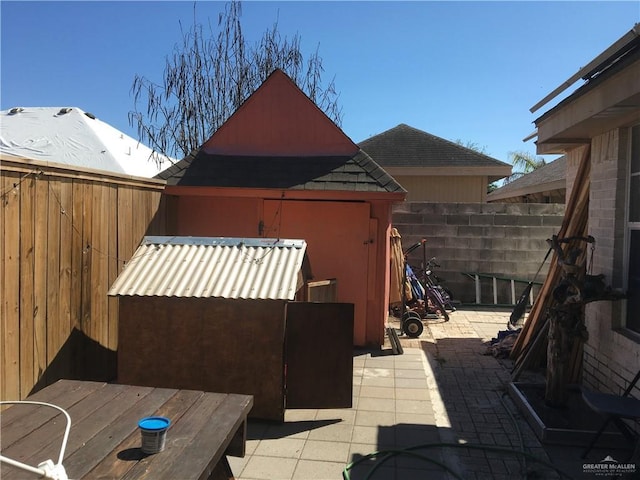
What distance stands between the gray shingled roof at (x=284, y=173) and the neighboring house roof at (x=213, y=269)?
1878mm

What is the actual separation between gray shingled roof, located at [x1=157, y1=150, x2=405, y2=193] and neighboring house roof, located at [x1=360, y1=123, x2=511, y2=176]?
833cm

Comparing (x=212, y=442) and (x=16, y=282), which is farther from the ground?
(x=16, y=282)

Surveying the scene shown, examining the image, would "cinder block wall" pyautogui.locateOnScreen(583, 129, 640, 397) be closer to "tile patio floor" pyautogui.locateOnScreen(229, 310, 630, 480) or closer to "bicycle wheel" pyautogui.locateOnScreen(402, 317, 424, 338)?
"tile patio floor" pyautogui.locateOnScreen(229, 310, 630, 480)

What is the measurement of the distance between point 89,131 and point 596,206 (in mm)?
7791

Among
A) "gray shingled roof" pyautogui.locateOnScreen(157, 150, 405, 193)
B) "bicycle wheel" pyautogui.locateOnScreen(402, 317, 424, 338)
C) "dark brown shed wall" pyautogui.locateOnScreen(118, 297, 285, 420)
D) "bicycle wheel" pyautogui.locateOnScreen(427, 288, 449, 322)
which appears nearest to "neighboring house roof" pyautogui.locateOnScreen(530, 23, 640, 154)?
"gray shingled roof" pyautogui.locateOnScreen(157, 150, 405, 193)

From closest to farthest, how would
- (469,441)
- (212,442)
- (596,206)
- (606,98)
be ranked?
(212,442) → (606,98) → (469,441) → (596,206)

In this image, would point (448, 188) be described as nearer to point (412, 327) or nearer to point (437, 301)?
point (437, 301)

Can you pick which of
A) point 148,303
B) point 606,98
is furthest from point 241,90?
point 606,98

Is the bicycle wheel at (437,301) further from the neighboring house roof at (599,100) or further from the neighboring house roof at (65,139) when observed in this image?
the neighboring house roof at (65,139)

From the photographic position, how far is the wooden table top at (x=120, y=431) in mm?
2027

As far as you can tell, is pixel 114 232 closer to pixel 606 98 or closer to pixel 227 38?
pixel 606 98

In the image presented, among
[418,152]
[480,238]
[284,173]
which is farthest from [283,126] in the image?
[418,152]

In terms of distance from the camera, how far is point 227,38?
43.3ft

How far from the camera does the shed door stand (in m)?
4.36
